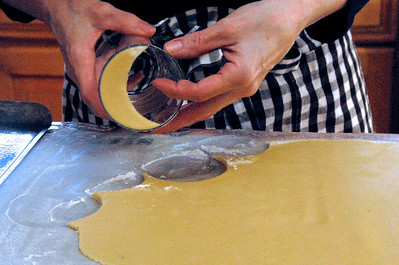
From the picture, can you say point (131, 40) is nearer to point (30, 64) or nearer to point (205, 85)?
point (205, 85)

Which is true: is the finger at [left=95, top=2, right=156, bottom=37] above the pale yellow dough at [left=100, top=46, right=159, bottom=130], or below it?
above

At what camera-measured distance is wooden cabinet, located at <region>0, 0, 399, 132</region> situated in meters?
1.79

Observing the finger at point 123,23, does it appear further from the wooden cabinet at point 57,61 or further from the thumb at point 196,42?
the wooden cabinet at point 57,61

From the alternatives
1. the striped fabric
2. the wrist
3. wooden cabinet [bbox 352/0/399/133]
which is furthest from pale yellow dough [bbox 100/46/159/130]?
wooden cabinet [bbox 352/0/399/133]

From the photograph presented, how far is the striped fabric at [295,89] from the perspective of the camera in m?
0.93

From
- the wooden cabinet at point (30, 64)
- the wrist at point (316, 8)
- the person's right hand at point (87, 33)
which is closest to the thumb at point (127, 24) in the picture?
the person's right hand at point (87, 33)

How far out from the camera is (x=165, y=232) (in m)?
0.64

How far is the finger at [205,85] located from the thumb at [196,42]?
39 millimetres

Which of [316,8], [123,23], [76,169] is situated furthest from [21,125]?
[316,8]

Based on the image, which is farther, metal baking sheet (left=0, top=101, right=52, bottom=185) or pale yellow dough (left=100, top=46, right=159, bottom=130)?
metal baking sheet (left=0, top=101, right=52, bottom=185)

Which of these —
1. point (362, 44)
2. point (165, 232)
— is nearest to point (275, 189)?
point (165, 232)

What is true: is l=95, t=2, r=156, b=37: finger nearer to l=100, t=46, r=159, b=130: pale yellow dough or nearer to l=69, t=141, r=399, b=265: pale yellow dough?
l=100, t=46, r=159, b=130: pale yellow dough

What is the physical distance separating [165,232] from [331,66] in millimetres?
526

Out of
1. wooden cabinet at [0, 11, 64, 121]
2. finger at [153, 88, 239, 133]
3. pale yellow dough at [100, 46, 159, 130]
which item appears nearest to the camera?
pale yellow dough at [100, 46, 159, 130]
